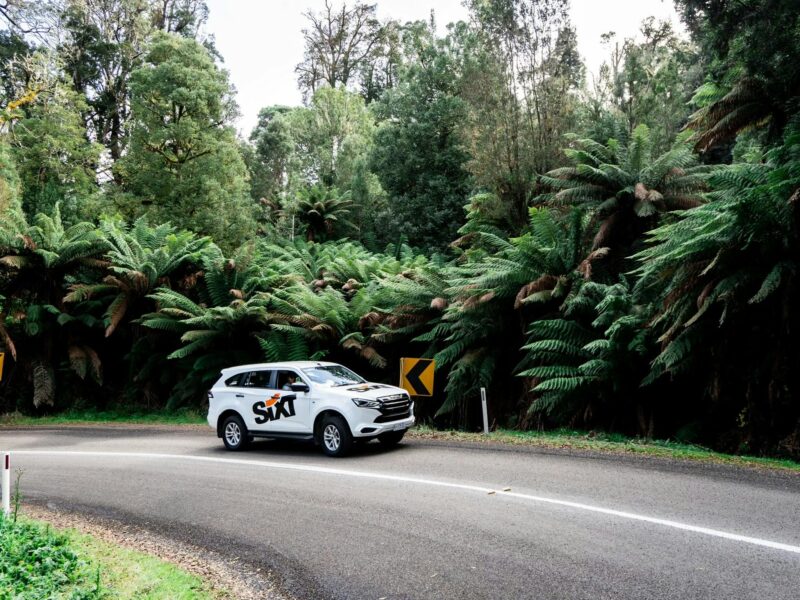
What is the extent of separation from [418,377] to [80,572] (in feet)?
26.0

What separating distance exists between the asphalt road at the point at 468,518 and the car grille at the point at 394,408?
61 cm

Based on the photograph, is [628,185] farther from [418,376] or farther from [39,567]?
[39,567]

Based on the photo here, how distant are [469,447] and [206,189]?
19.4 meters

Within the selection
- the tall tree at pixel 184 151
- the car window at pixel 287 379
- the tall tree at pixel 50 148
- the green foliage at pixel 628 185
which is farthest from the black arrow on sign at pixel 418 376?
the tall tree at pixel 50 148

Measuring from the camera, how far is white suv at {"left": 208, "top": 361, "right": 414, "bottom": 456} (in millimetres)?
10258

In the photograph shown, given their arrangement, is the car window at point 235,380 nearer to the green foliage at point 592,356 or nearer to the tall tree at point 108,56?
the green foliage at point 592,356

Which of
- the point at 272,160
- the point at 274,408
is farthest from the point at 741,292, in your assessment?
the point at 272,160

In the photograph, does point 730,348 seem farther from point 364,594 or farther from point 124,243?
point 124,243

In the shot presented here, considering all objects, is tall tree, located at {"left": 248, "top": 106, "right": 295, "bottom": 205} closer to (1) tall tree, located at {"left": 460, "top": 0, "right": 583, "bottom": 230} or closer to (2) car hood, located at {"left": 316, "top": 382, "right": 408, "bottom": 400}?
(1) tall tree, located at {"left": 460, "top": 0, "right": 583, "bottom": 230}

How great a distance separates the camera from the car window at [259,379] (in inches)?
455

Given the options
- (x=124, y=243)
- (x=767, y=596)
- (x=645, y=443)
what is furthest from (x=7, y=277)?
(x=767, y=596)

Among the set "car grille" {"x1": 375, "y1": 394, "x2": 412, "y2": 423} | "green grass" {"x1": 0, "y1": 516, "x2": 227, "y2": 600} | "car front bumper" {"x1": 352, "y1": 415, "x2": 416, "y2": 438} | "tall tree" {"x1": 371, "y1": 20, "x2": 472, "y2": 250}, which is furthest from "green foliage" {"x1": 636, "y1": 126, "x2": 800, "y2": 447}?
"tall tree" {"x1": 371, "y1": 20, "x2": 472, "y2": 250}

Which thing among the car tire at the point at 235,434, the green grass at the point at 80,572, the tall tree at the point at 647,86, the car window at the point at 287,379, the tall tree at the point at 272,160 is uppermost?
the tall tree at the point at 272,160

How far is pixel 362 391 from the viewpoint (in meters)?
10.5
